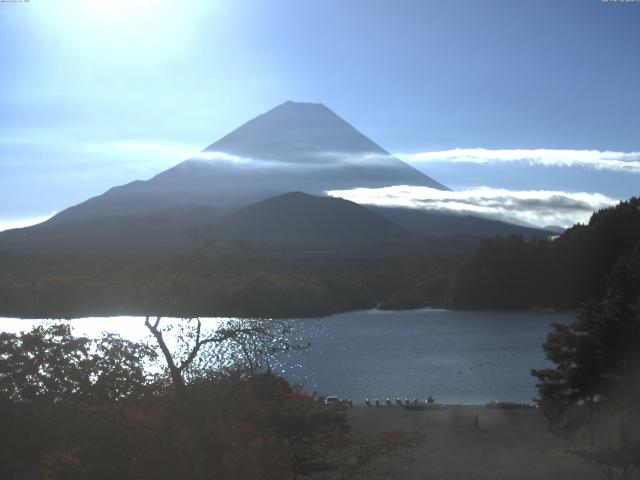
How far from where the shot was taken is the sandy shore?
1360cm

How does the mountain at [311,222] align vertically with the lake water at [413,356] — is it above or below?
above

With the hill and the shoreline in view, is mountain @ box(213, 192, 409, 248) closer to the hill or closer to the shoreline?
the hill

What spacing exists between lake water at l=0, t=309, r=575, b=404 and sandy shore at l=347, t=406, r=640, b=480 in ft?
15.1

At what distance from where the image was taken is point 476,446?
52.7ft

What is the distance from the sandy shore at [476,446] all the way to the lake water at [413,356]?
4.59 meters

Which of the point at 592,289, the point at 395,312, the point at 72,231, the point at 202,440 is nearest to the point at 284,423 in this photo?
the point at 202,440

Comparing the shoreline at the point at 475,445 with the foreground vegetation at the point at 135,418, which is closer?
the foreground vegetation at the point at 135,418

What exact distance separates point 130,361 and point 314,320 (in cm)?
4488

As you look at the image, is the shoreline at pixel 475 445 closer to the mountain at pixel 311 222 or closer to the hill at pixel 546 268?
the hill at pixel 546 268

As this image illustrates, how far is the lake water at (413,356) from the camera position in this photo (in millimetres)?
25984

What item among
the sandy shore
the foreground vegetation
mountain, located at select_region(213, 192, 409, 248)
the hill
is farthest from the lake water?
mountain, located at select_region(213, 192, 409, 248)

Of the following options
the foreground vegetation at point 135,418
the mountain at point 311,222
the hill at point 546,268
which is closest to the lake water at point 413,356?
the foreground vegetation at point 135,418

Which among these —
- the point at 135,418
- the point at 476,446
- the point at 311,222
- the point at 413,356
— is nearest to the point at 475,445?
the point at 476,446

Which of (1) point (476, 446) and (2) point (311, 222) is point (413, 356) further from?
(2) point (311, 222)
